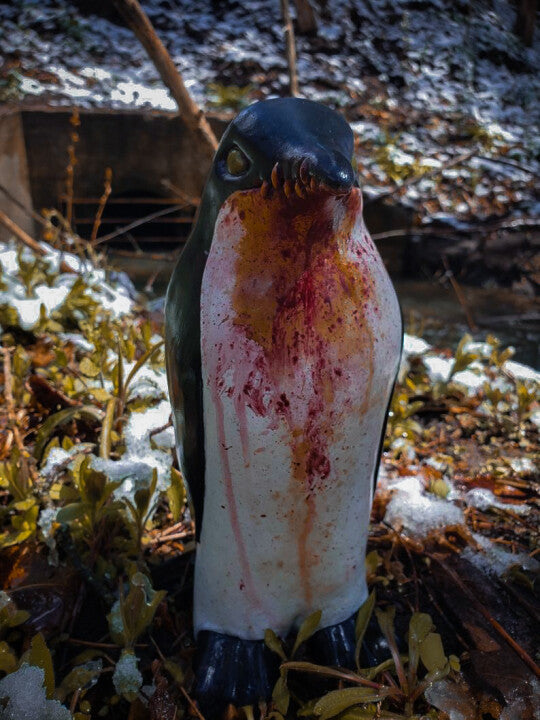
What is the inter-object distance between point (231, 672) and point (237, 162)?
0.86m

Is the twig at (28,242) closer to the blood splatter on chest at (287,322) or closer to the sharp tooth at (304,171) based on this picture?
the blood splatter on chest at (287,322)

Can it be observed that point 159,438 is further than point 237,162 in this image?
Yes

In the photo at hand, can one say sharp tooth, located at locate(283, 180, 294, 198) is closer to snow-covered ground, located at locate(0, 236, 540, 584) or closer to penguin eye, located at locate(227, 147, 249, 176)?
penguin eye, located at locate(227, 147, 249, 176)

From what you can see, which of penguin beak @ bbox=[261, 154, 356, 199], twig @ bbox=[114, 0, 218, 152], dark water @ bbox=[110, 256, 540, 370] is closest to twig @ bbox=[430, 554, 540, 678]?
penguin beak @ bbox=[261, 154, 356, 199]

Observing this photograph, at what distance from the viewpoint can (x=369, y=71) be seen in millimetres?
6770

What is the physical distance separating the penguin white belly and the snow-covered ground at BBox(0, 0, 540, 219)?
4.23 m

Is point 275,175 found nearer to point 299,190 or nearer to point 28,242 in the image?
point 299,190

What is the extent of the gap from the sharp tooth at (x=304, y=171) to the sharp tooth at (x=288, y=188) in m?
0.02

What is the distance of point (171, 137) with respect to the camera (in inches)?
201

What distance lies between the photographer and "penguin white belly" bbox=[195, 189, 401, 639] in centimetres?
92

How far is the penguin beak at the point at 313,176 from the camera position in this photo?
0.82 metres

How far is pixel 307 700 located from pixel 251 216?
0.84 meters

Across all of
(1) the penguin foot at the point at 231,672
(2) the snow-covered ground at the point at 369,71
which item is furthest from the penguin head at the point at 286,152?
(2) the snow-covered ground at the point at 369,71

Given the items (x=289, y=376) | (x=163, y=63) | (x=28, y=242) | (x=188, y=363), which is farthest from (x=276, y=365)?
(x=28, y=242)
